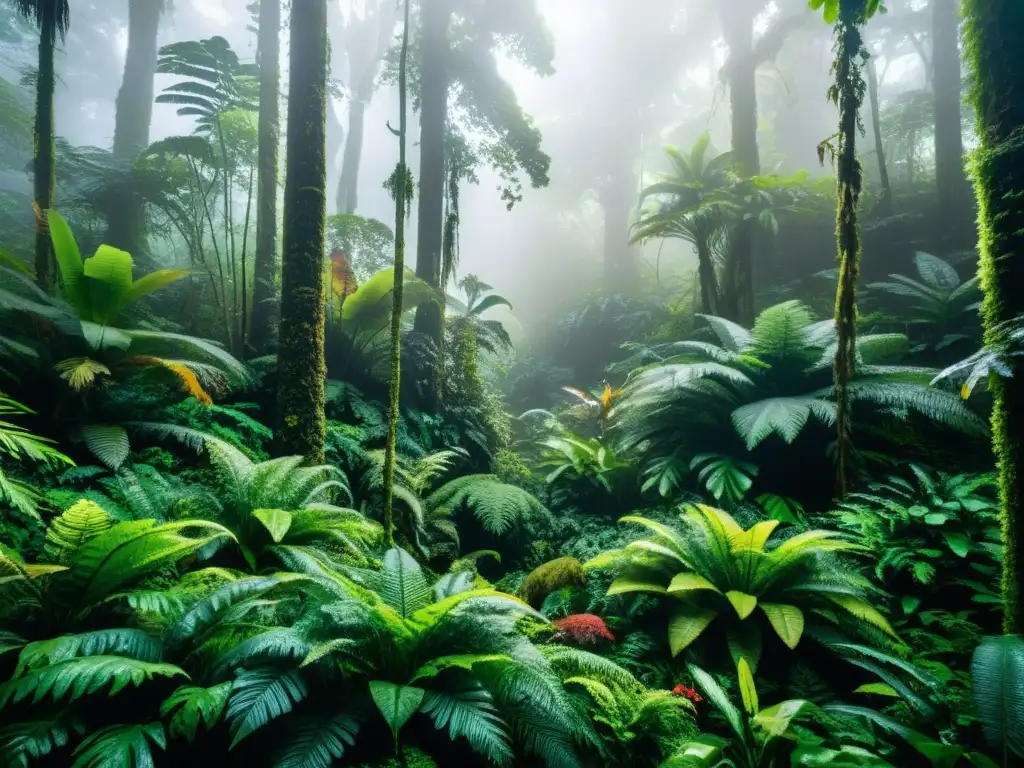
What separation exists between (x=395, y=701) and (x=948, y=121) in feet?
42.1

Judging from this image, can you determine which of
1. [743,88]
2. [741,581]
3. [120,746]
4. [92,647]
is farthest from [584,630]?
[743,88]

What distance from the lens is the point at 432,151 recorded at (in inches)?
302

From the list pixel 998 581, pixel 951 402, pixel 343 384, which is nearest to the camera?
pixel 998 581

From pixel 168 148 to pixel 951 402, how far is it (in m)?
8.15

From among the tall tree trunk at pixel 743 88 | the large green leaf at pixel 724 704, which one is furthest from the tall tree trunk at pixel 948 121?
the large green leaf at pixel 724 704

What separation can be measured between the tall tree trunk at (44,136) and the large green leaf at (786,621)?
5.83m

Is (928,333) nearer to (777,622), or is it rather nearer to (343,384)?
(777,622)

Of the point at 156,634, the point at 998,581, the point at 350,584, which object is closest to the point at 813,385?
the point at 998,581

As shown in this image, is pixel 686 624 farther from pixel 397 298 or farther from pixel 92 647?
pixel 397 298

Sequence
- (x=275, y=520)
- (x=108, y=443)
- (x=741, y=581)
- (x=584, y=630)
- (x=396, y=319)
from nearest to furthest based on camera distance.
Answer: (x=275, y=520) < (x=584, y=630) < (x=741, y=581) < (x=108, y=443) < (x=396, y=319)

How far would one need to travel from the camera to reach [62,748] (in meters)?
1.67

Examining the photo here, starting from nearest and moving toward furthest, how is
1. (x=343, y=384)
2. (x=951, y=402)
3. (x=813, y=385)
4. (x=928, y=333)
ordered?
(x=951, y=402), (x=813, y=385), (x=343, y=384), (x=928, y=333)

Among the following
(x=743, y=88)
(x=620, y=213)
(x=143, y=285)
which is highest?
(x=620, y=213)

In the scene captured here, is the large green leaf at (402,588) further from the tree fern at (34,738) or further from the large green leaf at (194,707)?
the tree fern at (34,738)
